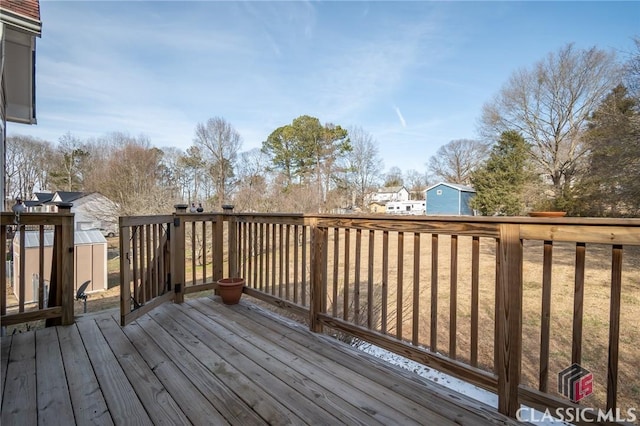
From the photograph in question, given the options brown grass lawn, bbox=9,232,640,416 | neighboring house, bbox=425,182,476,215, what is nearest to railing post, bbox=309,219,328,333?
brown grass lawn, bbox=9,232,640,416

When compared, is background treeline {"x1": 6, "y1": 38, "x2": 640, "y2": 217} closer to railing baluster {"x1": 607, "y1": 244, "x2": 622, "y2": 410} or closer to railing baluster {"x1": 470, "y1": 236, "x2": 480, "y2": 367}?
railing baluster {"x1": 470, "y1": 236, "x2": 480, "y2": 367}

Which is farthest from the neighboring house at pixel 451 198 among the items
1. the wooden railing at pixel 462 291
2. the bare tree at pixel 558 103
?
the wooden railing at pixel 462 291

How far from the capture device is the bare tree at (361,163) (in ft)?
56.7

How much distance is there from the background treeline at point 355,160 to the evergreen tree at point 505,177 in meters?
0.05

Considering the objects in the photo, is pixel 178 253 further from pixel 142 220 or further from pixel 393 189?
pixel 393 189

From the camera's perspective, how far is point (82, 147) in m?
15.5

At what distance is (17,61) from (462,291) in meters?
7.46

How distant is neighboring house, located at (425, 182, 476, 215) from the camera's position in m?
18.3

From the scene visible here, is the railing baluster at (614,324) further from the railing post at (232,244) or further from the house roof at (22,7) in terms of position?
the house roof at (22,7)

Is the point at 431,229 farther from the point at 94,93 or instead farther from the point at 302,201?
the point at 94,93

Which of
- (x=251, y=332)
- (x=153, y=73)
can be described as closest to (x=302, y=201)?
(x=153, y=73)

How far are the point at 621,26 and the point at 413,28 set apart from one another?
7.03 m

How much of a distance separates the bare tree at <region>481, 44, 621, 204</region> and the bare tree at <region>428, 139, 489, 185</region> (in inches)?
236

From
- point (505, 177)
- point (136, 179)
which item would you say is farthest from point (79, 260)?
point (505, 177)
